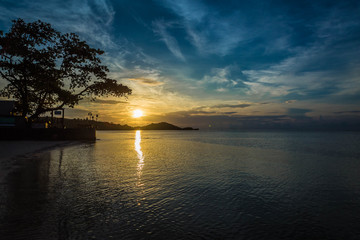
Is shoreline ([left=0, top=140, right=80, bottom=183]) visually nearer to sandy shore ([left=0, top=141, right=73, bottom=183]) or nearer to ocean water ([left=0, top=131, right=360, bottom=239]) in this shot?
sandy shore ([left=0, top=141, right=73, bottom=183])

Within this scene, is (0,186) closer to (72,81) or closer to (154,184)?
(154,184)

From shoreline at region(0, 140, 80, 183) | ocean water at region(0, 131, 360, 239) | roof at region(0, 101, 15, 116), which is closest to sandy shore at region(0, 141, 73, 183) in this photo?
shoreline at region(0, 140, 80, 183)

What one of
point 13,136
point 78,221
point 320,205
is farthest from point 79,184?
point 13,136

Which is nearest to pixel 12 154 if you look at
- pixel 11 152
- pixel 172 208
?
pixel 11 152

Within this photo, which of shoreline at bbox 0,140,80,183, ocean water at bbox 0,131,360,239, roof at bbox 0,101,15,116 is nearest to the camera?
ocean water at bbox 0,131,360,239

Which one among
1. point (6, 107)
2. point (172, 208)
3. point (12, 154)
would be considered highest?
point (6, 107)

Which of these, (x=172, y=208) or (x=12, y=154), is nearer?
(x=172, y=208)

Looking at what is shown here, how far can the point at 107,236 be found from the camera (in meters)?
4.30

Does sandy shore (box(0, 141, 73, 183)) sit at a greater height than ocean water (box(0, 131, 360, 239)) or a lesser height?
greater

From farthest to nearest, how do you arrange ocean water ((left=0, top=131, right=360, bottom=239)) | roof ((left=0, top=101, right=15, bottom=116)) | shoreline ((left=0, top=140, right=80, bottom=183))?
roof ((left=0, top=101, right=15, bottom=116)), shoreline ((left=0, top=140, right=80, bottom=183)), ocean water ((left=0, top=131, right=360, bottom=239))

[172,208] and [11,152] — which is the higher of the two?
[11,152]

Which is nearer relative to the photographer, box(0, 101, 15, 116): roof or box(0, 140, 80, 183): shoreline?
box(0, 140, 80, 183): shoreline

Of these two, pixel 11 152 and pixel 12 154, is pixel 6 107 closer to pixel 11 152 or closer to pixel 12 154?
pixel 11 152

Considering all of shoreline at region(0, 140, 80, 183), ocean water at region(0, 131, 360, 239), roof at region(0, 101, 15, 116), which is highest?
roof at region(0, 101, 15, 116)
